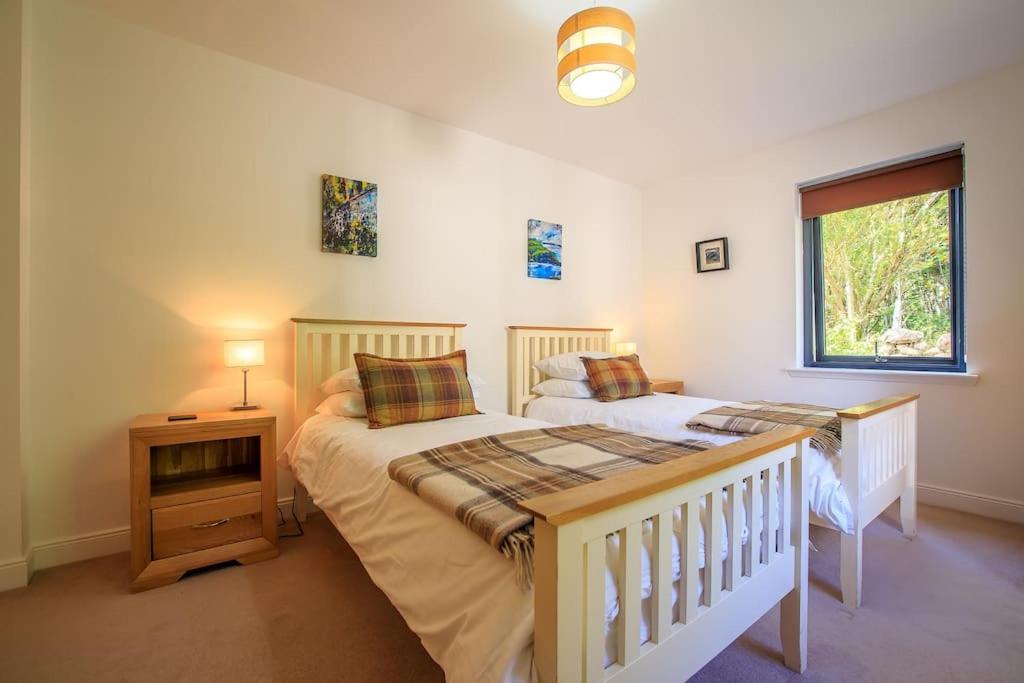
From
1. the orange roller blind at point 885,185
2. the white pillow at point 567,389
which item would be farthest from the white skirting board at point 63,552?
the orange roller blind at point 885,185

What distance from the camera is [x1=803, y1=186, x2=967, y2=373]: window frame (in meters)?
2.62

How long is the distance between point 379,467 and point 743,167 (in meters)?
3.60

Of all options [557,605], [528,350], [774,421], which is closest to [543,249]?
[528,350]

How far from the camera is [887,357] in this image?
2918mm

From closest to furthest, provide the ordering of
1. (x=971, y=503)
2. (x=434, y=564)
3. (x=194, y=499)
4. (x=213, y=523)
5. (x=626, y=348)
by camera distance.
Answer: (x=434, y=564)
(x=194, y=499)
(x=213, y=523)
(x=971, y=503)
(x=626, y=348)

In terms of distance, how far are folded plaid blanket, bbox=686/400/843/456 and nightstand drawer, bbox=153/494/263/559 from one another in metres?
2.11

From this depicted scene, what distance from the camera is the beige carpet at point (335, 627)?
1.33 m

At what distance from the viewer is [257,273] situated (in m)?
2.39

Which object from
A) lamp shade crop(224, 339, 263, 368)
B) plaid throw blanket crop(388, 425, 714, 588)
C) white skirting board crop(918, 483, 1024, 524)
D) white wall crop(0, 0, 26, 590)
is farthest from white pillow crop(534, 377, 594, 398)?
white wall crop(0, 0, 26, 590)

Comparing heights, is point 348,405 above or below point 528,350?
below

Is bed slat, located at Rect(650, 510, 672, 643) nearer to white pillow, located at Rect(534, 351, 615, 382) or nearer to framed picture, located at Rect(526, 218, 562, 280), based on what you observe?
white pillow, located at Rect(534, 351, 615, 382)

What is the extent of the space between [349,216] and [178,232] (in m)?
0.85

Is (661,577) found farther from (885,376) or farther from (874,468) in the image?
(885,376)

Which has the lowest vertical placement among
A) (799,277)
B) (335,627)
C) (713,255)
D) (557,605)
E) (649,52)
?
(335,627)
